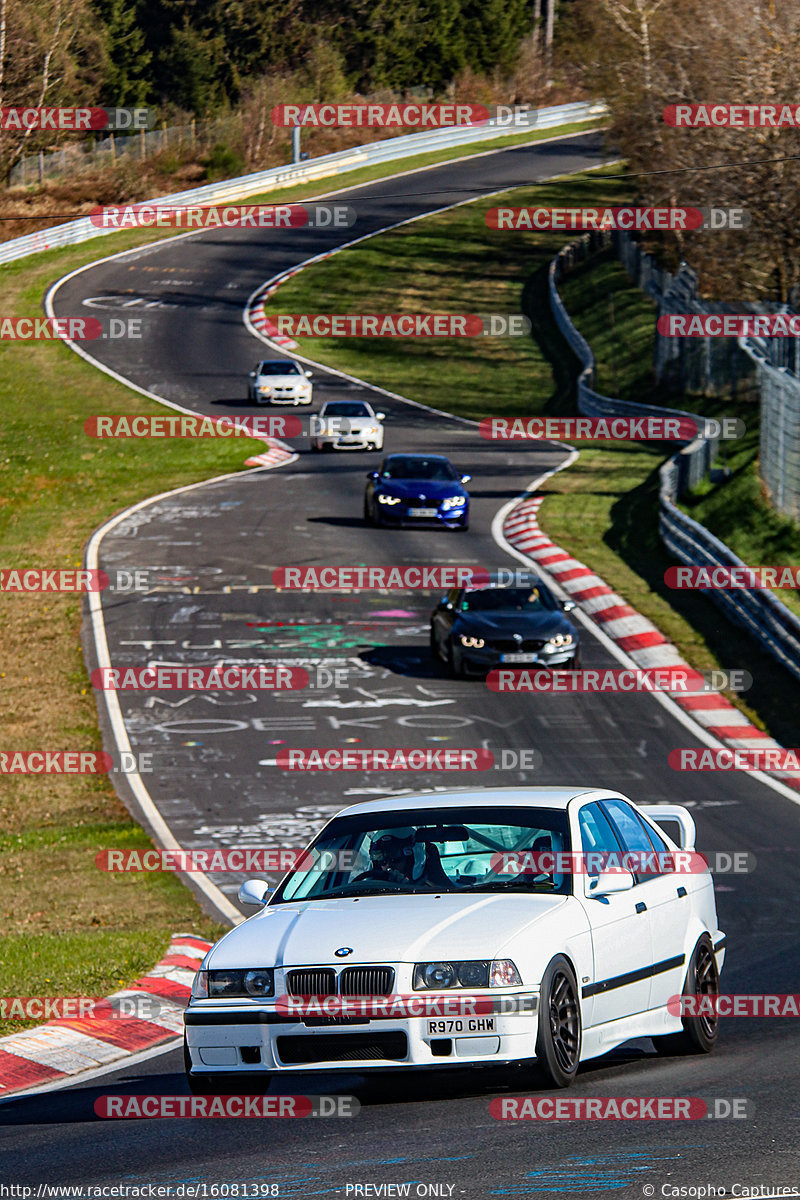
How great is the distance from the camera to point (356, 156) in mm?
80875

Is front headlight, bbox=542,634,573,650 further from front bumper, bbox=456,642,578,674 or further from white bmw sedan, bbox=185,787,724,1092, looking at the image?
white bmw sedan, bbox=185,787,724,1092

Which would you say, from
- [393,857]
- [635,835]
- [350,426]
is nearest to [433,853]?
[393,857]

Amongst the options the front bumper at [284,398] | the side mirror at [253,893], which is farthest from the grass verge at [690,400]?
the side mirror at [253,893]

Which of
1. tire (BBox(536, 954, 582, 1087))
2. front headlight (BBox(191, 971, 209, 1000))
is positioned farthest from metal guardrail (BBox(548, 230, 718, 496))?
front headlight (BBox(191, 971, 209, 1000))

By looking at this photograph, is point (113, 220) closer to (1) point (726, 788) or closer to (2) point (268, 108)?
(2) point (268, 108)

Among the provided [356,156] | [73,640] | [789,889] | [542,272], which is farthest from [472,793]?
[356,156]

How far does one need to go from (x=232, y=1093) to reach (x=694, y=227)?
41136mm

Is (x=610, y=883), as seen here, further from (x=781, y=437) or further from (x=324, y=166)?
(x=324, y=166)

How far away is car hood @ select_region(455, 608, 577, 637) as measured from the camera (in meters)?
23.2

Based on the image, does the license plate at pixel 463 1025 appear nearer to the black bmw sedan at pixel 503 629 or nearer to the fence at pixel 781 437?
the black bmw sedan at pixel 503 629

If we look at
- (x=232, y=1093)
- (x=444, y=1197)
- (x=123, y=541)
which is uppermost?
(x=444, y=1197)

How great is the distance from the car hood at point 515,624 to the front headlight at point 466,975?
15.6 m

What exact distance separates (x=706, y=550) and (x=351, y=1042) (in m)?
20.6

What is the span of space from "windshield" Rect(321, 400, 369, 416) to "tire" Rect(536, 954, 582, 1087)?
33916 millimetres
